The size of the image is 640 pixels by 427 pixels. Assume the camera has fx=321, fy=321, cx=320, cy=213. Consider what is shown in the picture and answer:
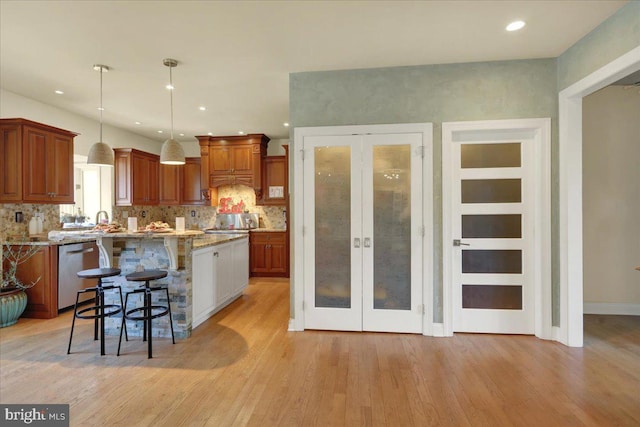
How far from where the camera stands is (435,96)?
338 cm

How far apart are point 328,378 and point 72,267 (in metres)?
3.80

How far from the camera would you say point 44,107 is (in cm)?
464

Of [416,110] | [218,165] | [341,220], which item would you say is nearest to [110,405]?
[341,220]

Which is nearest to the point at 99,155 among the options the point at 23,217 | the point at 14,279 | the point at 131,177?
the point at 23,217

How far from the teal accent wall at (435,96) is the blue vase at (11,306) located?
12.5ft

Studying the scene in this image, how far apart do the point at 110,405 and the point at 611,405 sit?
3.37 meters

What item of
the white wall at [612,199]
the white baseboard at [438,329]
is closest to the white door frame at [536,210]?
the white baseboard at [438,329]

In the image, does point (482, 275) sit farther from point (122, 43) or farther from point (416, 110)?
point (122, 43)

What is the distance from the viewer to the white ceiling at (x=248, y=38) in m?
2.45

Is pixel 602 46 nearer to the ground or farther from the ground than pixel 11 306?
farther from the ground

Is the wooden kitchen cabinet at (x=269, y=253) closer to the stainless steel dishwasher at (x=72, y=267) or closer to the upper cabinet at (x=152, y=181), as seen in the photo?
the upper cabinet at (x=152, y=181)

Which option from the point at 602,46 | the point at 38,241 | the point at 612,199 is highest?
the point at 602,46

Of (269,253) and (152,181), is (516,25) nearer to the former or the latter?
(269,253)

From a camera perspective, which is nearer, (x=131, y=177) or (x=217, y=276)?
(x=217, y=276)
